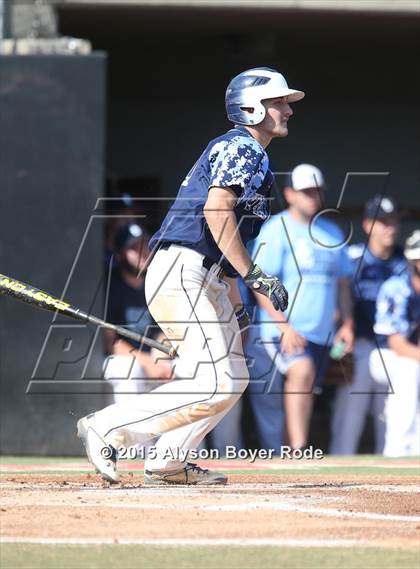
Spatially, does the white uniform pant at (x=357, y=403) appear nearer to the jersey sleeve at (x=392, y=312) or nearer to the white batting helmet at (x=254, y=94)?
the jersey sleeve at (x=392, y=312)

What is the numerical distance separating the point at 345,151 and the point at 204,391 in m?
7.93

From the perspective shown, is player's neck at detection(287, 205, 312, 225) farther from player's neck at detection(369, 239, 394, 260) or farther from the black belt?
the black belt

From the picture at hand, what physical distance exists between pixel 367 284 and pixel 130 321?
213 centimetres

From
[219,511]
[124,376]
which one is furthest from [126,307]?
[219,511]

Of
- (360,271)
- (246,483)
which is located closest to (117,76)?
(360,271)

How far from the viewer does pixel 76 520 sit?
498 cm

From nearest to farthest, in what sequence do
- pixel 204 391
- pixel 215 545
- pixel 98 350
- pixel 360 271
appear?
pixel 215 545, pixel 204 391, pixel 98 350, pixel 360 271

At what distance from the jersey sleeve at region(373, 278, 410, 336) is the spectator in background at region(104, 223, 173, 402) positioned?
1883 millimetres

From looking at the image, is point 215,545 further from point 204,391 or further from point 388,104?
point 388,104

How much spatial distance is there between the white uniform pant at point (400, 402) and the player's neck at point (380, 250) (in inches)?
34.5

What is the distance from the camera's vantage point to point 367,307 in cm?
1078

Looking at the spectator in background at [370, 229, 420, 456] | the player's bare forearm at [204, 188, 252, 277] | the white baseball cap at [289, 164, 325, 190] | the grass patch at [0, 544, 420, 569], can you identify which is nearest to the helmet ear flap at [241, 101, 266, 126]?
the player's bare forearm at [204, 188, 252, 277]

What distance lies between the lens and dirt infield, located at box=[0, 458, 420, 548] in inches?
184

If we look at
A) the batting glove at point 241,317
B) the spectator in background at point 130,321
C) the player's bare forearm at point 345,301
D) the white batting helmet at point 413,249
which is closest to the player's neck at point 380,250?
the white batting helmet at point 413,249
